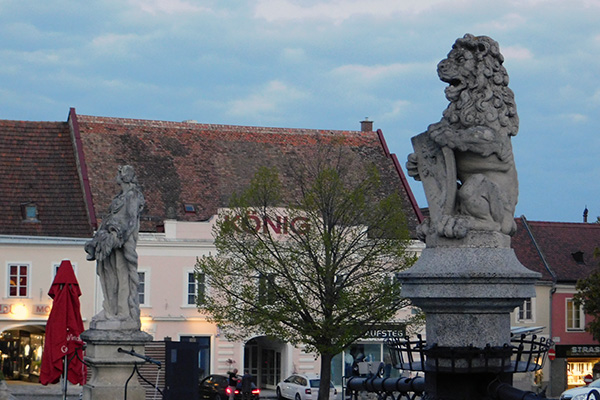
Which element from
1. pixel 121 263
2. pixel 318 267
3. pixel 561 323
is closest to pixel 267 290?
pixel 318 267

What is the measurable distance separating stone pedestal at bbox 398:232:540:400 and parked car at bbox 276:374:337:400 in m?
28.3

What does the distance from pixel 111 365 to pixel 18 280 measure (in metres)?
27.5

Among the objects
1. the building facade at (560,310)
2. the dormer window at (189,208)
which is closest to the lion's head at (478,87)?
the dormer window at (189,208)

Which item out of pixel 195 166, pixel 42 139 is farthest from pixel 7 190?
pixel 195 166

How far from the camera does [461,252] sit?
6957mm

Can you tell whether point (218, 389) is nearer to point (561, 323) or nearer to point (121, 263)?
point (561, 323)

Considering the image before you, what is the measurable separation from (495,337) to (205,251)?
35.2 m

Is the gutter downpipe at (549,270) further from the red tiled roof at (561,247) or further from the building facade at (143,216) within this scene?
the building facade at (143,216)

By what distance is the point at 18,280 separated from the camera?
39.6 m

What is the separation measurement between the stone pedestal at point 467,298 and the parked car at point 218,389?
2728cm

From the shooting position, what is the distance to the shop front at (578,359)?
48.1 m

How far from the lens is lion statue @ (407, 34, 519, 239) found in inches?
278

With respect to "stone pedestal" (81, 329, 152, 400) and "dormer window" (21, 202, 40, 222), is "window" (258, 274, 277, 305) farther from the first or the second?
"stone pedestal" (81, 329, 152, 400)

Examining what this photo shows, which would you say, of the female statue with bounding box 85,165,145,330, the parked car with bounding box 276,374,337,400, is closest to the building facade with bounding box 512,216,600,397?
the parked car with bounding box 276,374,337,400
